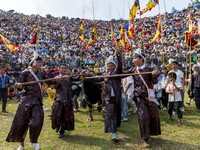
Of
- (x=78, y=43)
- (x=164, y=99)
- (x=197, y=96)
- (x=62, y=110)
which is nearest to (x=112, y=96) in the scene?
(x=62, y=110)

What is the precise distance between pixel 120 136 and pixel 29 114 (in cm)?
239

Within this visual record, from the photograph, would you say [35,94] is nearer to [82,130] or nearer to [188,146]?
[82,130]

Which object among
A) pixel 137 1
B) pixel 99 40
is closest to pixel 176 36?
pixel 99 40

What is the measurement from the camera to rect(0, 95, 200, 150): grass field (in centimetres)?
661

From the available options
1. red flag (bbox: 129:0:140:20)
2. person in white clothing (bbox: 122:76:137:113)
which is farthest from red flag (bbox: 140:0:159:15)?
person in white clothing (bbox: 122:76:137:113)

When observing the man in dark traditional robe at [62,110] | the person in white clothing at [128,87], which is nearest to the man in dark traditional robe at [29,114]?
the man in dark traditional robe at [62,110]

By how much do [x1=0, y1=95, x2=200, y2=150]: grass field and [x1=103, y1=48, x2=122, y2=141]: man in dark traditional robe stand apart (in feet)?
1.44


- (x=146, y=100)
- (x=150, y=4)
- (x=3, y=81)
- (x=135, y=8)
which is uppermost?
(x=135, y=8)

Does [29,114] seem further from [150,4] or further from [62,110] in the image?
[150,4]

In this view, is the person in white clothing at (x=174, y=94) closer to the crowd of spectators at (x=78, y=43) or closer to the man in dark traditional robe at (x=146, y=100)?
the man in dark traditional robe at (x=146, y=100)

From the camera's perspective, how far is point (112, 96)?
7141mm

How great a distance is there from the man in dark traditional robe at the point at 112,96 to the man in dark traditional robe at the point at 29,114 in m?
1.58

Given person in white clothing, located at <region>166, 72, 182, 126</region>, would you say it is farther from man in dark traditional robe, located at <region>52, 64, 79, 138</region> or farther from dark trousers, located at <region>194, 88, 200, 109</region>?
man in dark traditional robe, located at <region>52, 64, 79, 138</region>

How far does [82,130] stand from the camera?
8.15 meters
